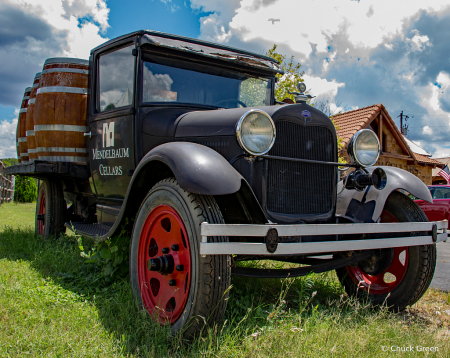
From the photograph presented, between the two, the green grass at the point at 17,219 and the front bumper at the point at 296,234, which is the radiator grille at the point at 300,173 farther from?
the green grass at the point at 17,219

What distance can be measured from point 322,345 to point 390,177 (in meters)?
1.54

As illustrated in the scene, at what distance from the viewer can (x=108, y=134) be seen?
3578mm

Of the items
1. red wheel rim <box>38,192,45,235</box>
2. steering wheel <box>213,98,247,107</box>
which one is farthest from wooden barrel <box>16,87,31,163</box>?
steering wheel <box>213,98,247,107</box>

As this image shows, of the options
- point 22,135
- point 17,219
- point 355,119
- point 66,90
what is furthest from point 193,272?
point 355,119

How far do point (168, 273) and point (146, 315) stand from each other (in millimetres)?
287

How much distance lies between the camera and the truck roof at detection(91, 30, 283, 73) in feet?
10.3

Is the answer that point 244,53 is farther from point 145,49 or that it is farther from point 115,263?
point 115,263

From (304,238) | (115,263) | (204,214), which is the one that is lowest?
(115,263)

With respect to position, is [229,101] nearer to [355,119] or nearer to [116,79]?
[116,79]

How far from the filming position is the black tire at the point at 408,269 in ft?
8.95

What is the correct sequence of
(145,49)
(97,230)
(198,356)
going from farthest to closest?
(97,230), (145,49), (198,356)

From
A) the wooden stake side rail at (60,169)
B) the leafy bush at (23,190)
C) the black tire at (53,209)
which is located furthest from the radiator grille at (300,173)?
the leafy bush at (23,190)

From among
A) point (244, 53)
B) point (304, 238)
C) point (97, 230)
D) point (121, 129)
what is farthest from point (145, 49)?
point (304, 238)

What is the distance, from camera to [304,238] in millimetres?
2471
